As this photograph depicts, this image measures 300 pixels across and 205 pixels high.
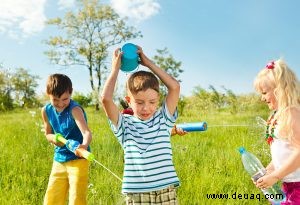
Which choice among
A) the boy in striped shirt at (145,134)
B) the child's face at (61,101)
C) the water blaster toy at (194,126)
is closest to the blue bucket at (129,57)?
the boy in striped shirt at (145,134)

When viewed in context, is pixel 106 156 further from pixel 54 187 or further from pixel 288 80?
pixel 288 80

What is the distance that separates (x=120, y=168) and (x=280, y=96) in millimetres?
2753

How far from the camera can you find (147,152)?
9.77 ft

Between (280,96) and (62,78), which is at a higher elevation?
(62,78)

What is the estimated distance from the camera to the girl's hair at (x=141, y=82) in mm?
2915

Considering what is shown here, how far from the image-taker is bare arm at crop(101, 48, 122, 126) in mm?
2932

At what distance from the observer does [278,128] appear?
315 centimetres

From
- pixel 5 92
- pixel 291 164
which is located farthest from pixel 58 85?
pixel 5 92

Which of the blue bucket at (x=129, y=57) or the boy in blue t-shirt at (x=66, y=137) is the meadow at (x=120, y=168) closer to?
the boy in blue t-shirt at (x=66, y=137)

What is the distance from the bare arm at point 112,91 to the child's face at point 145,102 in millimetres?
127

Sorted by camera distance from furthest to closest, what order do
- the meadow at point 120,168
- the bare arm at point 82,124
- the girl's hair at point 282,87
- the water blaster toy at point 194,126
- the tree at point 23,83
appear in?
the tree at point 23,83
the meadow at point 120,168
the bare arm at point 82,124
the water blaster toy at point 194,126
the girl's hair at point 282,87

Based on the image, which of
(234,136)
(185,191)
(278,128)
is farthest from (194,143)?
(278,128)

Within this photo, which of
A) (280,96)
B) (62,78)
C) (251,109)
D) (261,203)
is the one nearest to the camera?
(280,96)

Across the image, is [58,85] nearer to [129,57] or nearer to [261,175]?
[129,57]
